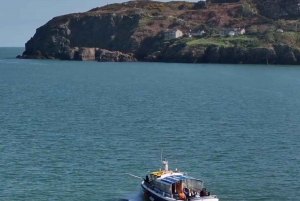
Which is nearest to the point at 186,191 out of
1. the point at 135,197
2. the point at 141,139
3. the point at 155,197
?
the point at 155,197

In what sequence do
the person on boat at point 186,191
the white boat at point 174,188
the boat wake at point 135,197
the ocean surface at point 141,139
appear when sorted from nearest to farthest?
the white boat at point 174,188, the person on boat at point 186,191, the boat wake at point 135,197, the ocean surface at point 141,139

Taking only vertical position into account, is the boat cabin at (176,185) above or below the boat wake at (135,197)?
above

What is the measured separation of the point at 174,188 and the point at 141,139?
2210cm

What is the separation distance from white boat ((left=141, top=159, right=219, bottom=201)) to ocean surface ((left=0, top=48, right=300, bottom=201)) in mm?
1760

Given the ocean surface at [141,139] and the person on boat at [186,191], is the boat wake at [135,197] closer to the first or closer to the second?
the ocean surface at [141,139]

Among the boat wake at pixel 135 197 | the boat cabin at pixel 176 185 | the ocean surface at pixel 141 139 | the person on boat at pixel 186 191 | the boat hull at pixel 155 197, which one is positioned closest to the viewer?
the boat hull at pixel 155 197

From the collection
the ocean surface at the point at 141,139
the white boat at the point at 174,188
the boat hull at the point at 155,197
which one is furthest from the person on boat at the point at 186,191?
the ocean surface at the point at 141,139

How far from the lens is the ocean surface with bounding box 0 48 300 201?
4872 cm

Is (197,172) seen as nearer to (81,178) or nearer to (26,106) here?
(81,178)

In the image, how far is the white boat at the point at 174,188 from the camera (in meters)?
42.4

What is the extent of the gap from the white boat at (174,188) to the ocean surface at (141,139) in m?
1.76

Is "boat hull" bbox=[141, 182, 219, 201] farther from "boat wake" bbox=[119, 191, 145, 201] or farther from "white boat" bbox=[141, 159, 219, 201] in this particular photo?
"boat wake" bbox=[119, 191, 145, 201]

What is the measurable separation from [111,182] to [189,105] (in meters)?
45.8

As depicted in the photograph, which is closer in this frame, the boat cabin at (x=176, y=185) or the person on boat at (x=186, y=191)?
the person on boat at (x=186, y=191)
